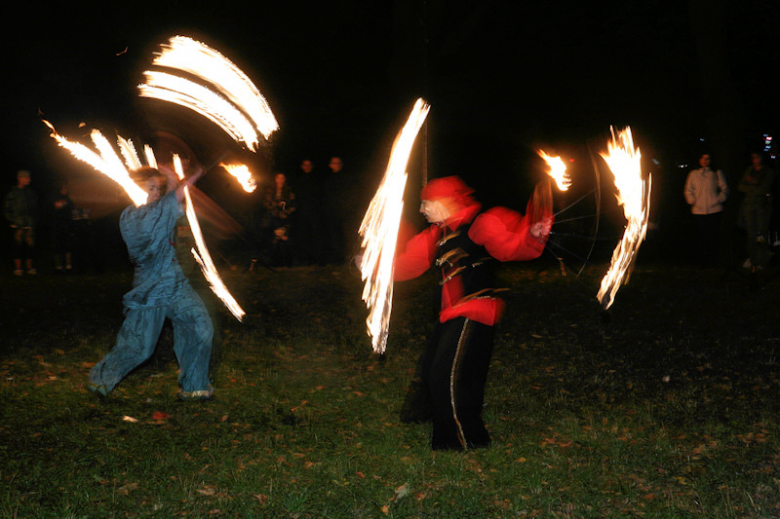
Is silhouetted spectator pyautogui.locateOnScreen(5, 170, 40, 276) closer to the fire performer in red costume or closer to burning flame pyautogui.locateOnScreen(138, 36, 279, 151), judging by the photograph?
burning flame pyautogui.locateOnScreen(138, 36, 279, 151)

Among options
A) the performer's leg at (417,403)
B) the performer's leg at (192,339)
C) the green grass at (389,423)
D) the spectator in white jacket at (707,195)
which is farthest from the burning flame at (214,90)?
the spectator in white jacket at (707,195)

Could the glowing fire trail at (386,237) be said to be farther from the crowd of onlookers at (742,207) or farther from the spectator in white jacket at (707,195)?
the spectator in white jacket at (707,195)

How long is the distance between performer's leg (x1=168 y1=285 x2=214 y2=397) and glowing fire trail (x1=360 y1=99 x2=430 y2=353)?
147 cm

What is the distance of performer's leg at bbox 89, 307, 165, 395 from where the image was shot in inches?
251

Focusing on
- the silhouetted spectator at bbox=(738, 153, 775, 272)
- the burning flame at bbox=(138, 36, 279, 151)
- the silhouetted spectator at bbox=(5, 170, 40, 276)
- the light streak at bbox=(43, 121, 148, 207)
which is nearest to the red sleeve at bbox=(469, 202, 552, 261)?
the light streak at bbox=(43, 121, 148, 207)

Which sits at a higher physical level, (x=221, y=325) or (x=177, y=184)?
(x=177, y=184)

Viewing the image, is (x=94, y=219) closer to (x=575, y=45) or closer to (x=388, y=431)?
(x=388, y=431)

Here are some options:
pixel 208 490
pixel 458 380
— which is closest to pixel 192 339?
pixel 208 490

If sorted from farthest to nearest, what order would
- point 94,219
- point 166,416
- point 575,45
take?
point 575,45 → point 94,219 → point 166,416

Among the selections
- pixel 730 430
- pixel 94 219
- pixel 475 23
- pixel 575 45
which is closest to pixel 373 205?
pixel 730 430

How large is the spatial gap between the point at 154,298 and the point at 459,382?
8.83 feet

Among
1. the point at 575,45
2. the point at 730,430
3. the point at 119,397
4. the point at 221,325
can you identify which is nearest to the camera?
the point at 730,430

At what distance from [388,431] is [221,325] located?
4.69 m

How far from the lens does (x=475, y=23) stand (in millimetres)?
19281
